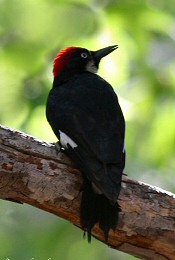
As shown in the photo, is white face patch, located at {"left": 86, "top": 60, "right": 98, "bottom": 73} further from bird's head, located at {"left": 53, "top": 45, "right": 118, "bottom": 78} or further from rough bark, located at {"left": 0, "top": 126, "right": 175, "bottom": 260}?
rough bark, located at {"left": 0, "top": 126, "right": 175, "bottom": 260}

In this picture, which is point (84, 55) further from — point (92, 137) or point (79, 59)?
point (92, 137)

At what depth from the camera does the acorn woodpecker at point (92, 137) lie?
11.0ft

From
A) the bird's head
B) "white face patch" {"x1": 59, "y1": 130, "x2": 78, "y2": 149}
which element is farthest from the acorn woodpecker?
the bird's head

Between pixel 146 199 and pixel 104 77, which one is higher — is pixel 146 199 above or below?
below

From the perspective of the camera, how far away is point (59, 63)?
4477 mm

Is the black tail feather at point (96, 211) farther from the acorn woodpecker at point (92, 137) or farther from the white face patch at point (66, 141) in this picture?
the white face patch at point (66, 141)

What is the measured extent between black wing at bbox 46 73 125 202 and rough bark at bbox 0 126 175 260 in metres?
0.11

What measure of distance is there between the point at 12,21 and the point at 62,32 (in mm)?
301

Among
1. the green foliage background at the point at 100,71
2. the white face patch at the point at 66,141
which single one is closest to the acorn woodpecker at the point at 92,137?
the white face patch at the point at 66,141

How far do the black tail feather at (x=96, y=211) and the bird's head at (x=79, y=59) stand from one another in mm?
1181

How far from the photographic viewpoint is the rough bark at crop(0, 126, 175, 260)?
337cm

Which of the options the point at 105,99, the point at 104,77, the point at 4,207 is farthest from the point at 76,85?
the point at 4,207

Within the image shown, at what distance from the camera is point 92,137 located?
11.6ft

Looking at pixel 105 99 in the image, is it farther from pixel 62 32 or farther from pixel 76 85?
pixel 62 32
